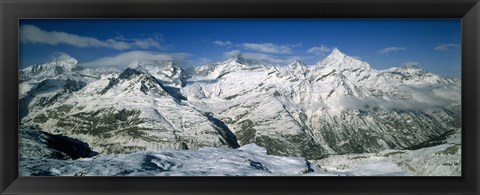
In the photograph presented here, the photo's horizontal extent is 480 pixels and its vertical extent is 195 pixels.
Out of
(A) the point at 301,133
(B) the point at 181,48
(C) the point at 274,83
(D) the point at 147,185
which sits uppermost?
(B) the point at 181,48

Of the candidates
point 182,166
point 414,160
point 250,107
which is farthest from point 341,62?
point 182,166

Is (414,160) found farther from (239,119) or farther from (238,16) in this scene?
(238,16)

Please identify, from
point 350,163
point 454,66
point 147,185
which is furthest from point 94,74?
point 454,66

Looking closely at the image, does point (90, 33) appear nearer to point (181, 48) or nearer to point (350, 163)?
point (181, 48)

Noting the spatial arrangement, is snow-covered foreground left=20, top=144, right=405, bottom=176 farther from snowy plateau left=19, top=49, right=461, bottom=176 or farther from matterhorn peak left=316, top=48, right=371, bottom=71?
matterhorn peak left=316, top=48, right=371, bottom=71

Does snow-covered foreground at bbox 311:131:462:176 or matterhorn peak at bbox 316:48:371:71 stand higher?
matterhorn peak at bbox 316:48:371:71

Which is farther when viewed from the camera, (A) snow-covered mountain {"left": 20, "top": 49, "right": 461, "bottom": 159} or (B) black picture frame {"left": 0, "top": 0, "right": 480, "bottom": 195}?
(A) snow-covered mountain {"left": 20, "top": 49, "right": 461, "bottom": 159}

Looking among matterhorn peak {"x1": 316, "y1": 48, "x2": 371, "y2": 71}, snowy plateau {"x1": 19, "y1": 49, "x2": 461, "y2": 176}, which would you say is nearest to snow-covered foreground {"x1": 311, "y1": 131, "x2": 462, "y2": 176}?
snowy plateau {"x1": 19, "y1": 49, "x2": 461, "y2": 176}
